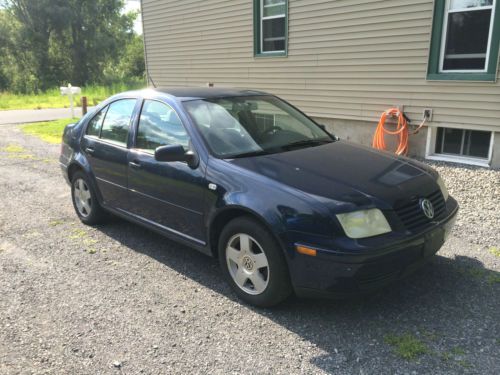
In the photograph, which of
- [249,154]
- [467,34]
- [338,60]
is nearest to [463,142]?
[467,34]

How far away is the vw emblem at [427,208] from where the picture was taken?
10.4 ft

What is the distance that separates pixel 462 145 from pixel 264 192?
545 cm

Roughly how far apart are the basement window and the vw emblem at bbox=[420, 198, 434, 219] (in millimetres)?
4302

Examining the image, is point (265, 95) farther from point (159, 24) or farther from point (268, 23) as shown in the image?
point (159, 24)

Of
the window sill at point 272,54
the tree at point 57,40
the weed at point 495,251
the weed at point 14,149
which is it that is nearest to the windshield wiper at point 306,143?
the weed at point 495,251

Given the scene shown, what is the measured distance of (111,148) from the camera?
4.52 m

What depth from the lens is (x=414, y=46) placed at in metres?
7.33

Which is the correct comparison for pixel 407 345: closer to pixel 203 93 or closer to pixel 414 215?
pixel 414 215

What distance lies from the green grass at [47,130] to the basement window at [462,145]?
8913 mm

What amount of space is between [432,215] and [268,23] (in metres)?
7.69

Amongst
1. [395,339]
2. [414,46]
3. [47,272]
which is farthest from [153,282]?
[414,46]

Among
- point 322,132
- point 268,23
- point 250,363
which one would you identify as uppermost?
point 268,23

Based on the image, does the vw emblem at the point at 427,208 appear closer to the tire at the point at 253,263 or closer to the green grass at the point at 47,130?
the tire at the point at 253,263

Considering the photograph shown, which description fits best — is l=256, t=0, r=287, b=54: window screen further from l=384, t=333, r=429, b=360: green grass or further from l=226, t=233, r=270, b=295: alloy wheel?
l=384, t=333, r=429, b=360: green grass
